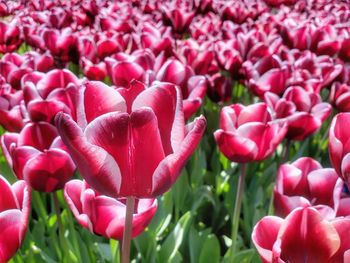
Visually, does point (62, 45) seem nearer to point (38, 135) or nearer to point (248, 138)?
A: point (38, 135)

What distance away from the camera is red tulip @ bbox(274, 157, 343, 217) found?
877 mm

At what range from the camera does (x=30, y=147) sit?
3.36 feet

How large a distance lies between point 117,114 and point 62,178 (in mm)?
462

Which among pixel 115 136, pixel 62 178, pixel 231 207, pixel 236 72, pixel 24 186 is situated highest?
pixel 115 136

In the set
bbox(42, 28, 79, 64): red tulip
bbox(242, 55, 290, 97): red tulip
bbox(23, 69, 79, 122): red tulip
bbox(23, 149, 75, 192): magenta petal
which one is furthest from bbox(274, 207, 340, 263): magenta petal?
bbox(42, 28, 79, 64): red tulip

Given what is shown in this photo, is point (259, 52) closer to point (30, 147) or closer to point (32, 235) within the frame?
point (32, 235)

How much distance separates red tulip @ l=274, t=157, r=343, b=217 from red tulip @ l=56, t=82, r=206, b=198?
259 millimetres

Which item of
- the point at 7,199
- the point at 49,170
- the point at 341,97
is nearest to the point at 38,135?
the point at 49,170

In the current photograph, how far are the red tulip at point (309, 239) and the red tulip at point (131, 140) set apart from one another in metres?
0.15

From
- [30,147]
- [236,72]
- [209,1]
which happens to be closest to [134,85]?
[30,147]

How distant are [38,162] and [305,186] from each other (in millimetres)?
492

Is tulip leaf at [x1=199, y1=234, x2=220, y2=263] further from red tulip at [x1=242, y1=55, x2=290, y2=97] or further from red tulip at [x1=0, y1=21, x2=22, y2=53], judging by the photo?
red tulip at [x1=0, y1=21, x2=22, y2=53]

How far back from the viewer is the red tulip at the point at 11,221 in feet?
2.31

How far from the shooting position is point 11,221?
71cm
